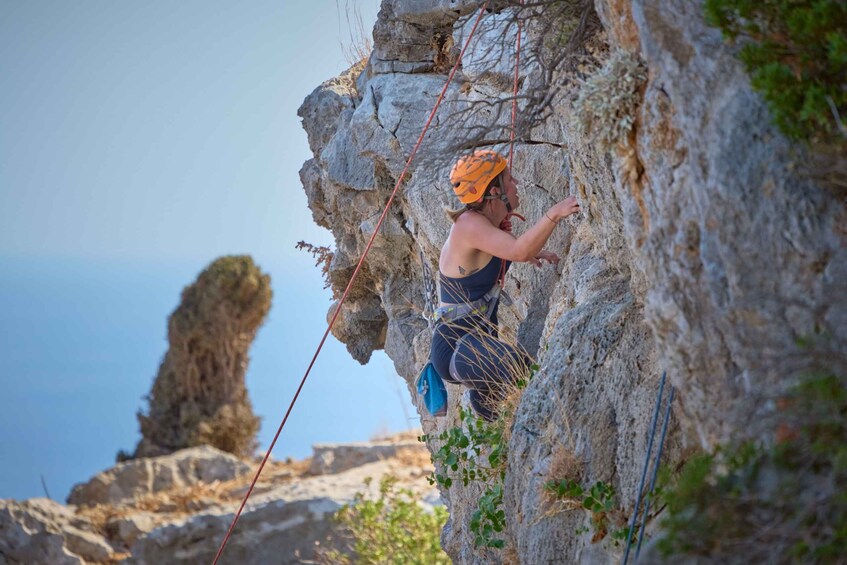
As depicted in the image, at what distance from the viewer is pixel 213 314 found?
1978cm

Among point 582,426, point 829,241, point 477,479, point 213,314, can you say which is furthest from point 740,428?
point 213,314

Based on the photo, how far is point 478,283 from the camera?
5.88 meters

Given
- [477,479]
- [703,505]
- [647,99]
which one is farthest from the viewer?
[477,479]

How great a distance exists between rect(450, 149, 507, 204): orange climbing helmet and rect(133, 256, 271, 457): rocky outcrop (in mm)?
14861

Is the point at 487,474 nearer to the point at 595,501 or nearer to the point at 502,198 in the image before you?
the point at 595,501

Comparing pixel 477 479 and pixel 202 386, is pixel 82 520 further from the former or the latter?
pixel 477 479

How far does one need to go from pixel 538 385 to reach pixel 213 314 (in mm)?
15678

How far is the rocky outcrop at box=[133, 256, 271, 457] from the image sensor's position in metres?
19.4

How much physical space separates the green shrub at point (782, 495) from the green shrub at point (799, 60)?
88cm

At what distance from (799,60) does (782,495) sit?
4.76 feet

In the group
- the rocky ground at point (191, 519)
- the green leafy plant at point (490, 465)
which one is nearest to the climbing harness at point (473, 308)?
the green leafy plant at point (490, 465)

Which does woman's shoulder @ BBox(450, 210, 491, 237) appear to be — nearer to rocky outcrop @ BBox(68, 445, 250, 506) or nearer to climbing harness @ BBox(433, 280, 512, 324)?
climbing harness @ BBox(433, 280, 512, 324)

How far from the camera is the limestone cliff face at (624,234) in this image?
3.03 m

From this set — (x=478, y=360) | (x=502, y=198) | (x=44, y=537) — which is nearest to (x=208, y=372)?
(x=44, y=537)
